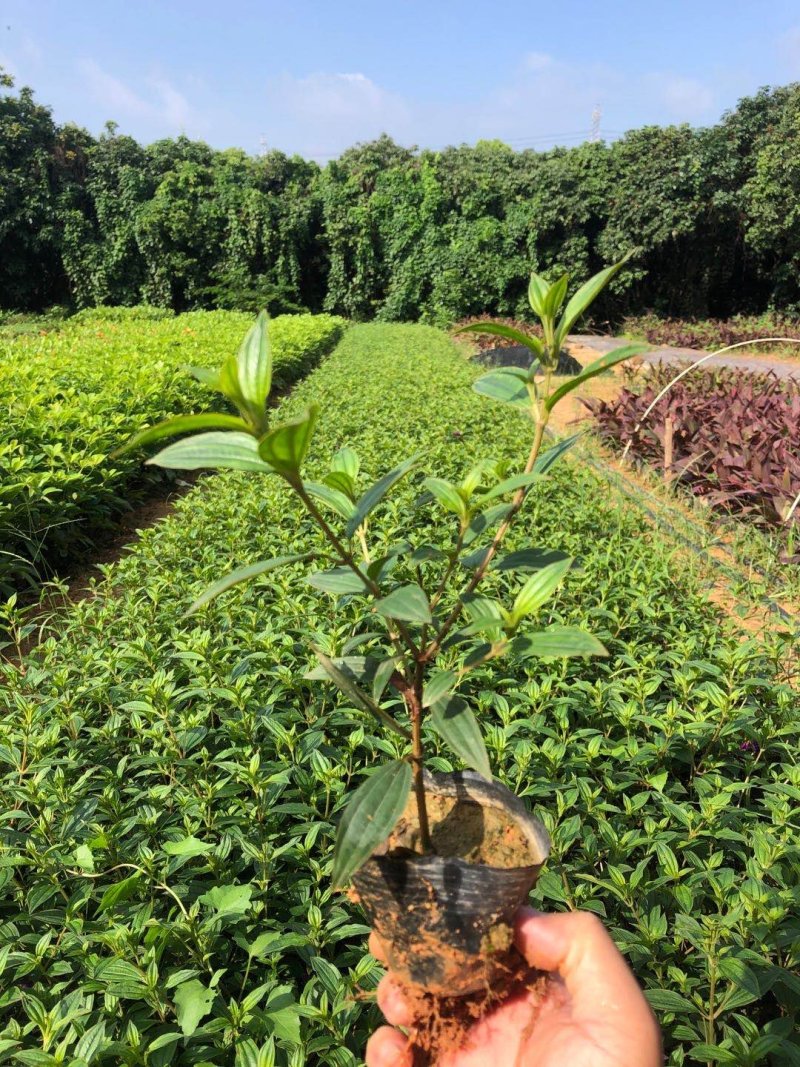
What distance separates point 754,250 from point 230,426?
24.2 meters

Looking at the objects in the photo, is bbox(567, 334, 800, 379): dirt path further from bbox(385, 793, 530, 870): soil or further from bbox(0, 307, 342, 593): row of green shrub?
bbox(385, 793, 530, 870): soil

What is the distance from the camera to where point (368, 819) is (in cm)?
71

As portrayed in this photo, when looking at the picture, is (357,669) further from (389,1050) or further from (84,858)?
(84,858)

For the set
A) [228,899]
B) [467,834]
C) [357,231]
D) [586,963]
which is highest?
[357,231]

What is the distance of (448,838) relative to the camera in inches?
36.4

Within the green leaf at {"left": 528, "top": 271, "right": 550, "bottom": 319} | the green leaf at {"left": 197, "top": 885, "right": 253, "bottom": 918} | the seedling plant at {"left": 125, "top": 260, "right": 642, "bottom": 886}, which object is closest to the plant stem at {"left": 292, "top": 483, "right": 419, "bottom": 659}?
the seedling plant at {"left": 125, "top": 260, "right": 642, "bottom": 886}

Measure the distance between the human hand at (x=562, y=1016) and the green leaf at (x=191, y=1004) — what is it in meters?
0.32

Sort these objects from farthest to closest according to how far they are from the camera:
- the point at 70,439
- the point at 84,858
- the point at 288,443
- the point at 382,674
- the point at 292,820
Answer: the point at 70,439, the point at 292,820, the point at 84,858, the point at 382,674, the point at 288,443

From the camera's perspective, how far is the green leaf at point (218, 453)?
63 centimetres

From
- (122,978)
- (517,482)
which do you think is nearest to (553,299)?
(517,482)

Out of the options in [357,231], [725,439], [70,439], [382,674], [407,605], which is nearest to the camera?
[407,605]

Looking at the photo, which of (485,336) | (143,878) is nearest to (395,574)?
(143,878)

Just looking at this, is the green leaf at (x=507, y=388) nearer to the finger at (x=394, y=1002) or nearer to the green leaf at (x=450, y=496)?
the green leaf at (x=450, y=496)

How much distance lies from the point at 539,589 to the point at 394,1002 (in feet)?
2.15
